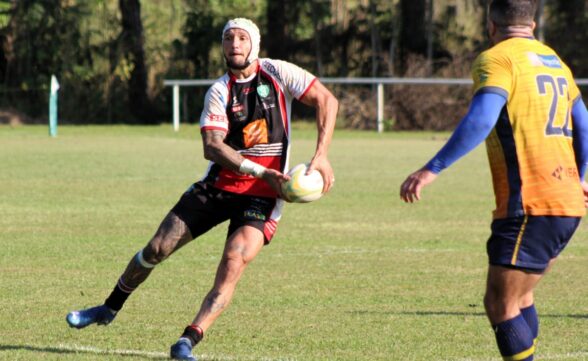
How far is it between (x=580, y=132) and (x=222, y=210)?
252 cm

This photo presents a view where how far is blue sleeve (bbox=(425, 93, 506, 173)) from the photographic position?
5.65 m

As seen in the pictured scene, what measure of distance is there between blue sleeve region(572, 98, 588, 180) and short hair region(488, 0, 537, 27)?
56cm

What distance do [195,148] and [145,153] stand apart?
6.37 feet

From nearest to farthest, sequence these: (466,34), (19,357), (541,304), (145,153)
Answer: (19,357) → (541,304) → (145,153) → (466,34)

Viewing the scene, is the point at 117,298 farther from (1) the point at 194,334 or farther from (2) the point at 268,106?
(2) the point at 268,106

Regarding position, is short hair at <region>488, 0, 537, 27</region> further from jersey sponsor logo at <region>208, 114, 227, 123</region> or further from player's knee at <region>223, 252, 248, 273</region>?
player's knee at <region>223, 252, 248, 273</region>

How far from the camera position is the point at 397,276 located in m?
11.2

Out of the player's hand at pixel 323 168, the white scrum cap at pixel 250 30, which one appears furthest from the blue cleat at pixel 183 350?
the white scrum cap at pixel 250 30

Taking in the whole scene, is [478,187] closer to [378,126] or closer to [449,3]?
[378,126]

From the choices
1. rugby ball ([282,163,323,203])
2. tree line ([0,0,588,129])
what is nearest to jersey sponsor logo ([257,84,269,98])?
rugby ball ([282,163,323,203])

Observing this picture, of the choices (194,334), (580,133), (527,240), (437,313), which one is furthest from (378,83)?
(527,240)

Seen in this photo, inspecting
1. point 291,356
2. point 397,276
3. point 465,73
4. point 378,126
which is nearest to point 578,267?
point 397,276

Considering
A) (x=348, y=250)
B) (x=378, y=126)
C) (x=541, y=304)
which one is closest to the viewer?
(x=541, y=304)

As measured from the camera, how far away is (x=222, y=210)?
777cm
